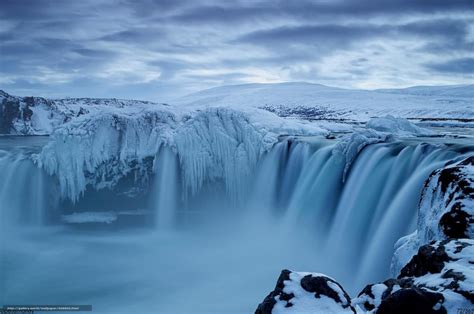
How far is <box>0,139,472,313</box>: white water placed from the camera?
1038cm

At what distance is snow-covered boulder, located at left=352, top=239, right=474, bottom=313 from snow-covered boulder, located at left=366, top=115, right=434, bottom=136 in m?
14.3

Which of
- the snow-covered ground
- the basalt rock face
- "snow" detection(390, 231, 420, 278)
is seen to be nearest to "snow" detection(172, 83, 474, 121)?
the snow-covered ground

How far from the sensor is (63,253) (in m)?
13.4

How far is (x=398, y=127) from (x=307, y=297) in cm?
1629

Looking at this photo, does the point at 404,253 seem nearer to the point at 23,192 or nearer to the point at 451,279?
the point at 451,279

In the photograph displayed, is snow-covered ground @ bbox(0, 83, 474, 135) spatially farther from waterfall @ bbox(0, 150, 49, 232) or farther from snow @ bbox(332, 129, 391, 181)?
snow @ bbox(332, 129, 391, 181)

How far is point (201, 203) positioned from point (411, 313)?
43.8 ft

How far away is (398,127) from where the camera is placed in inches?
717

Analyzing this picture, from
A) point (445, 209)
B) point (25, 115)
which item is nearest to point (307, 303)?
point (445, 209)

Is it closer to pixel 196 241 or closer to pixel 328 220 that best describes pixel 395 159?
pixel 328 220

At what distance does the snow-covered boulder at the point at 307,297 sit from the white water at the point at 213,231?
240 inches

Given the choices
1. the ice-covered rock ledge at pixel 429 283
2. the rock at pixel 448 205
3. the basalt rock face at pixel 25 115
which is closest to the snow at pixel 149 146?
the rock at pixel 448 205

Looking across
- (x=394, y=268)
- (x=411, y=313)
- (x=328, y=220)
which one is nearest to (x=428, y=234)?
Answer: (x=394, y=268)

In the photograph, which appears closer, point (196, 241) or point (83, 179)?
point (196, 241)
